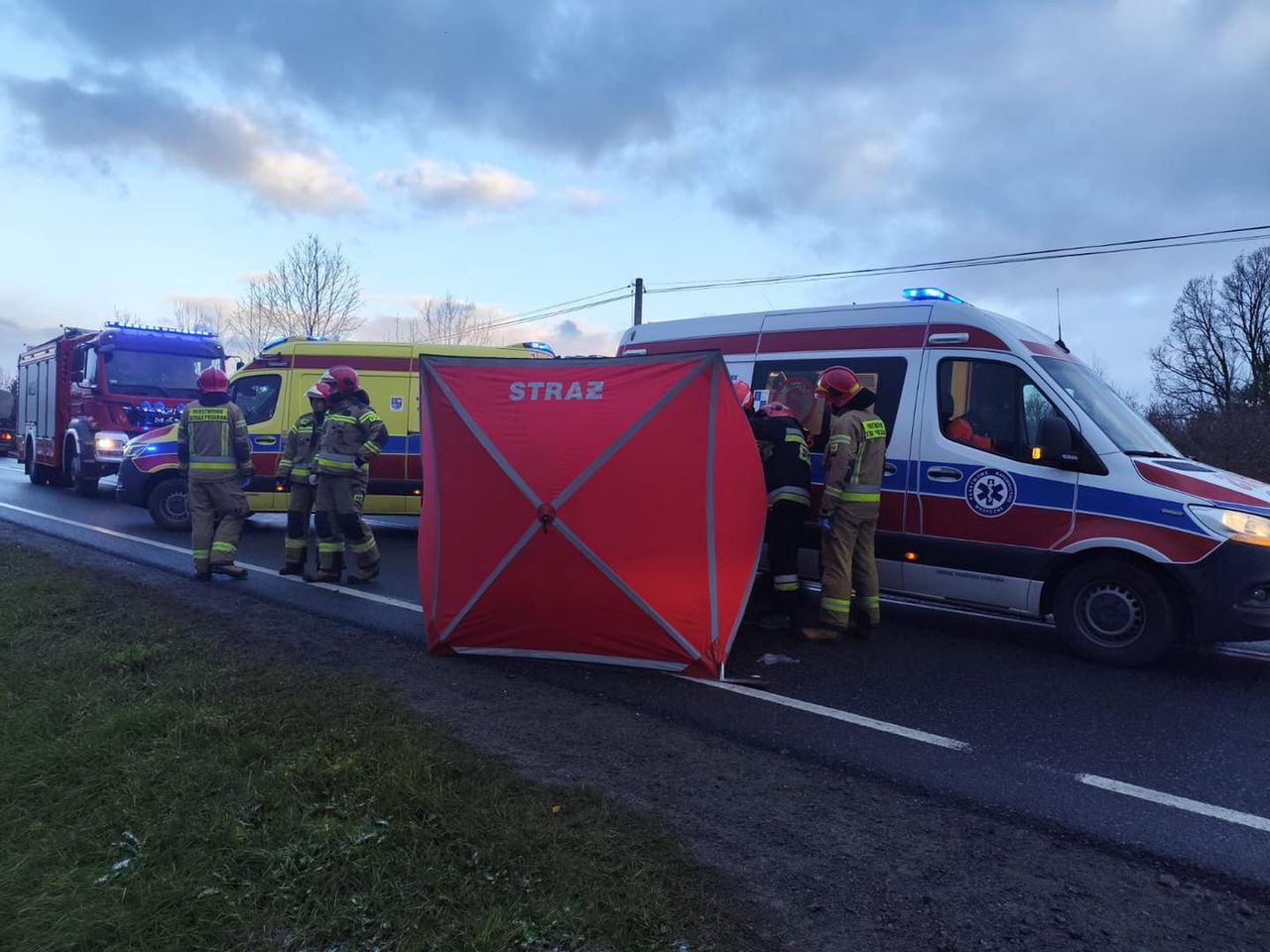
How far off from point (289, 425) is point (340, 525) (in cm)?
360

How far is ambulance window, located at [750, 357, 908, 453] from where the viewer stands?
6.68 metres

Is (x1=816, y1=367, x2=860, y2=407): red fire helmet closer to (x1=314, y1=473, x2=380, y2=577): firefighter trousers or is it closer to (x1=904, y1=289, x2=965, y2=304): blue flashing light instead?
(x1=904, y1=289, x2=965, y2=304): blue flashing light

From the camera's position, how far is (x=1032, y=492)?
590 centimetres

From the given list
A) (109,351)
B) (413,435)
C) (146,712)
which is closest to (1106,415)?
(146,712)

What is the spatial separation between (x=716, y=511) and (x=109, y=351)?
500 inches

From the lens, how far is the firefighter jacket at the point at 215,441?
26.4 ft

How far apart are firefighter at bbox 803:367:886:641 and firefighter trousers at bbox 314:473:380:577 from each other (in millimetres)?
4097

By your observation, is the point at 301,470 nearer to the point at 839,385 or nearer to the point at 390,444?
the point at 390,444

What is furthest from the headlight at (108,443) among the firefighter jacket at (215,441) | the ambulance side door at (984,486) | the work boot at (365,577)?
the ambulance side door at (984,486)

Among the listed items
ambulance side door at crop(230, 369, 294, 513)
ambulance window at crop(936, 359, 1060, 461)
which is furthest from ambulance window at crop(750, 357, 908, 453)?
ambulance side door at crop(230, 369, 294, 513)

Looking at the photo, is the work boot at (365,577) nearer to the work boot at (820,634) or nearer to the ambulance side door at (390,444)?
the ambulance side door at (390,444)

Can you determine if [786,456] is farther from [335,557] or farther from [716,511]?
[335,557]

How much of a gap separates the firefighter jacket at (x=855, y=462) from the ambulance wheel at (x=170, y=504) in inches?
340

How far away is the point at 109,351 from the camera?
14.1m
